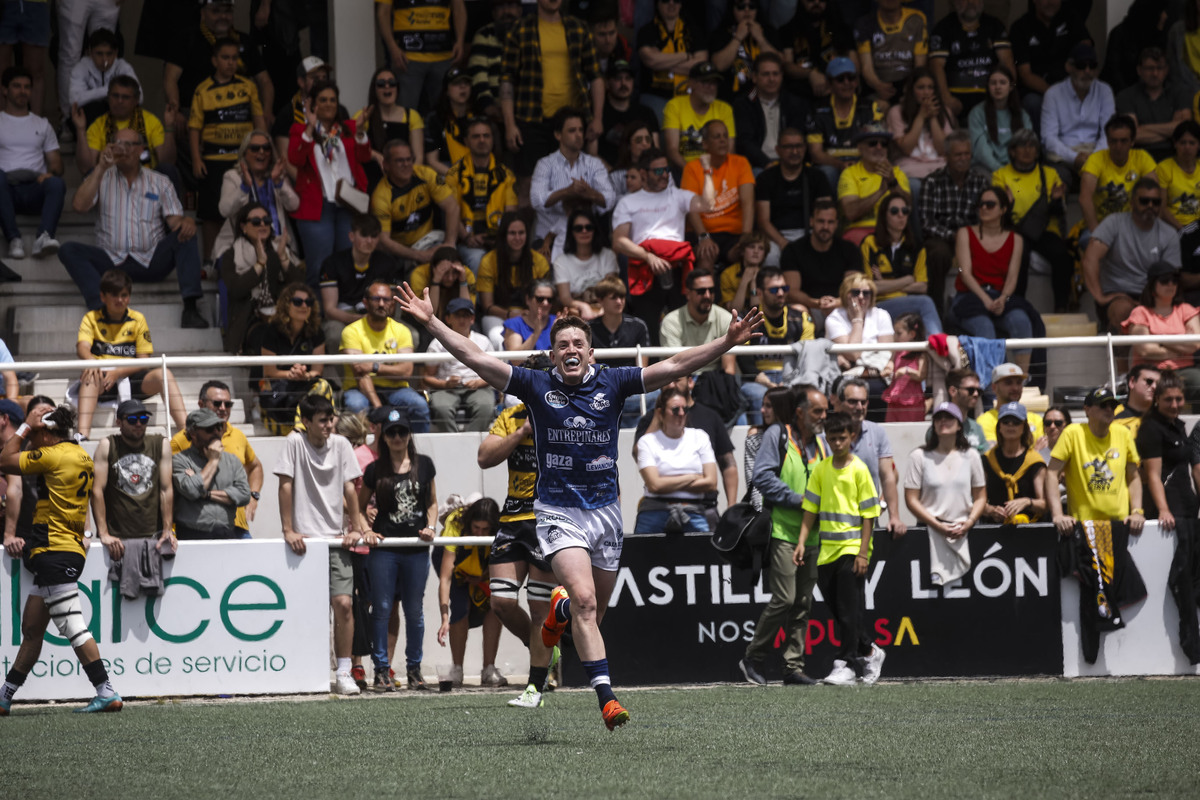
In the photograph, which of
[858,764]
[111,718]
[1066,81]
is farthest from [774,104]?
[858,764]

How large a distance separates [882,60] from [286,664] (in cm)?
924

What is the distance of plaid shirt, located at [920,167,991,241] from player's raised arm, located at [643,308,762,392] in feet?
23.9

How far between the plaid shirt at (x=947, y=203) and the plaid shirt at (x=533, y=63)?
3426 millimetres

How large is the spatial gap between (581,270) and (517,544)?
465 centimetres

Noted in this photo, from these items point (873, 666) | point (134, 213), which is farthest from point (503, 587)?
point (134, 213)

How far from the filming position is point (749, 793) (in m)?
5.71

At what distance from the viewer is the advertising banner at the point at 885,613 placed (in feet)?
36.9

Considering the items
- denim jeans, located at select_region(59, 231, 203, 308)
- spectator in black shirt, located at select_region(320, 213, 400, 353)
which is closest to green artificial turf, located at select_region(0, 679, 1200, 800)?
spectator in black shirt, located at select_region(320, 213, 400, 353)

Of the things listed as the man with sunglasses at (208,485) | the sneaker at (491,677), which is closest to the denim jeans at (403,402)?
the man with sunglasses at (208,485)

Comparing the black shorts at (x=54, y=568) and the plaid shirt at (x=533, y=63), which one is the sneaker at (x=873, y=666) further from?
the plaid shirt at (x=533, y=63)

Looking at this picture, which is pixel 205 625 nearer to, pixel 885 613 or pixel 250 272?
pixel 250 272

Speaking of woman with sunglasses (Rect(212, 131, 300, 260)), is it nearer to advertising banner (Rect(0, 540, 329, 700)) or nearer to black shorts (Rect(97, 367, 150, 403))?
black shorts (Rect(97, 367, 150, 403))

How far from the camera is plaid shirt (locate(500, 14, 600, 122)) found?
15.1 metres

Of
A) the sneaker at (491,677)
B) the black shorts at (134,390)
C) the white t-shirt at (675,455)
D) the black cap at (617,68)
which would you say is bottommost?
the sneaker at (491,677)
